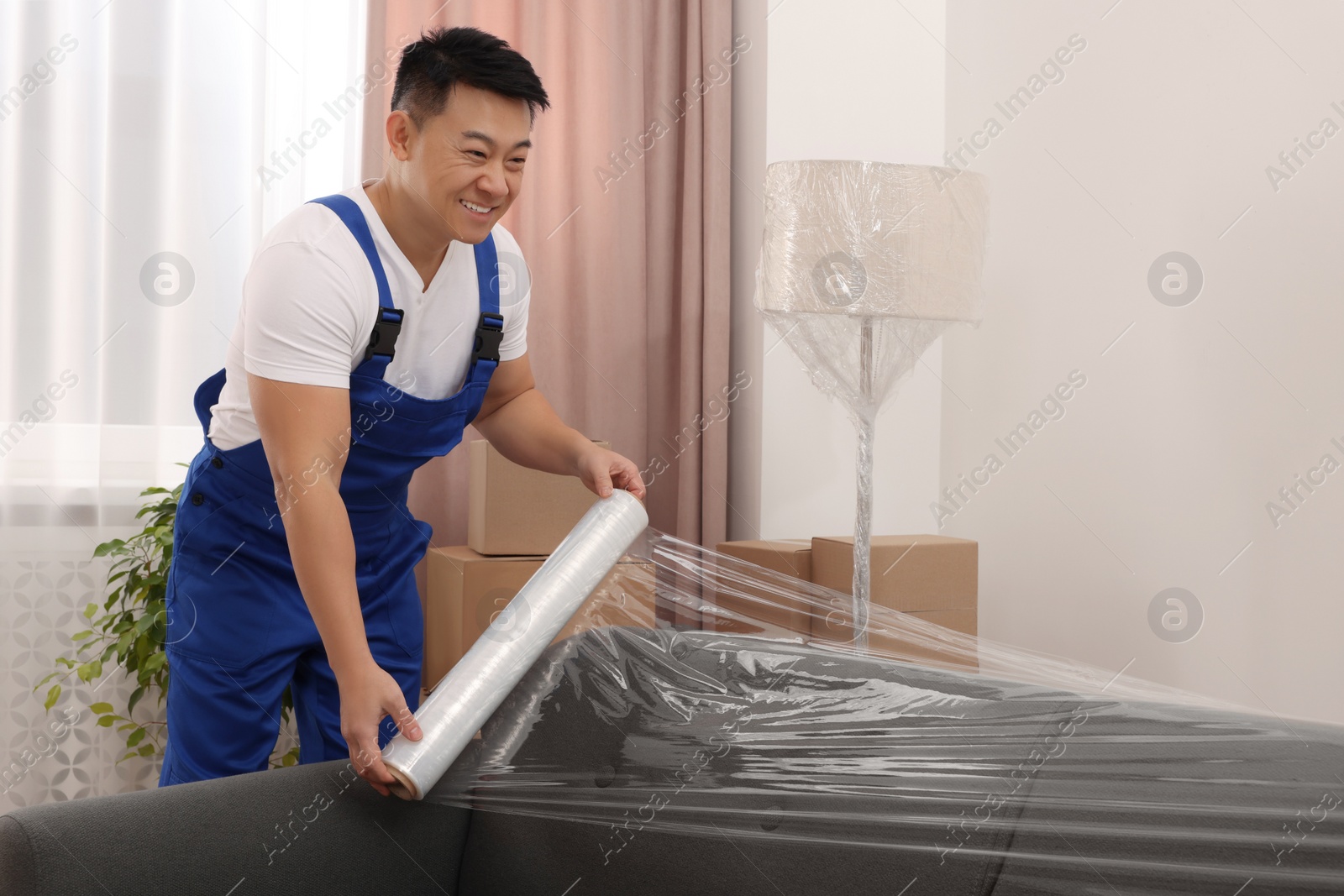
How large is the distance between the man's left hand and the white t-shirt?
8.2 inches

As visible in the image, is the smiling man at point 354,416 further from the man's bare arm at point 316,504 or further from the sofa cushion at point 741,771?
the sofa cushion at point 741,771

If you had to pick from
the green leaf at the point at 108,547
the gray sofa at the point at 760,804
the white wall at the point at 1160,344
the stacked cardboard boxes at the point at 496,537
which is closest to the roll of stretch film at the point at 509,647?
the gray sofa at the point at 760,804

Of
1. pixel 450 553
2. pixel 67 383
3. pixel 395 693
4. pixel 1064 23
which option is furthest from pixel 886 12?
pixel 395 693

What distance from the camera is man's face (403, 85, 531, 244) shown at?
1186 mm

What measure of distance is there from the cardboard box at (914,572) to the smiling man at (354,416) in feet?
3.16

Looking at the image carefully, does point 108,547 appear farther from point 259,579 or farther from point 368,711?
point 368,711

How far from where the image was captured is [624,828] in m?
1.11

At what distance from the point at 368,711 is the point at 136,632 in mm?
1352

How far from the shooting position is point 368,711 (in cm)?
101

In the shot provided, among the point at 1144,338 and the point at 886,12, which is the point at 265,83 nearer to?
the point at 886,12

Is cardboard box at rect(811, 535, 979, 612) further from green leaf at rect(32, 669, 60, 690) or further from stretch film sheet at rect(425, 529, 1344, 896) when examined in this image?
green leaf at rect(32, 669, 60, 690)

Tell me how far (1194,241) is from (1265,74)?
31 cm

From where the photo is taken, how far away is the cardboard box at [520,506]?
88.7 inches

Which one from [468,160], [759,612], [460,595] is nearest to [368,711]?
[759,612]
